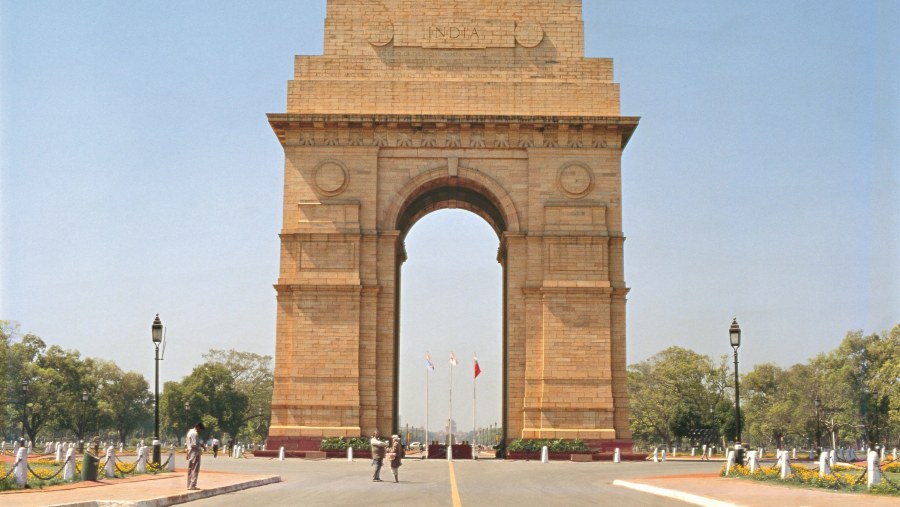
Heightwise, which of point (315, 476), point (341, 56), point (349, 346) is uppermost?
point (341, 56)

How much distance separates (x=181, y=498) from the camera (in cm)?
2066

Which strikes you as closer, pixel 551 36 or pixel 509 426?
pixel 509 426

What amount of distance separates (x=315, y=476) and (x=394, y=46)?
24036mm

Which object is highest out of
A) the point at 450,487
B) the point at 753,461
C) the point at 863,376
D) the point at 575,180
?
the point at 575,180

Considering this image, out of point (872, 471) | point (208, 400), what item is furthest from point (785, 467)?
point (208, 400)

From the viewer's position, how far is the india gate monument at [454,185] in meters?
44.8

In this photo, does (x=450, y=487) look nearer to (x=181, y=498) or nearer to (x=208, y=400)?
(x=181, y=498)

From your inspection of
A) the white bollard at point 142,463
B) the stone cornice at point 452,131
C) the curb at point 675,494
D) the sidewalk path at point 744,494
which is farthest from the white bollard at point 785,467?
the stone cornice at point 452,131

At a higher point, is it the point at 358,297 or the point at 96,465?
the point at 358,297

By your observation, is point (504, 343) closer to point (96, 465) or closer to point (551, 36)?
point (551, 36)

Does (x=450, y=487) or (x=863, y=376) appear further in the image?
(x=863, y=376)

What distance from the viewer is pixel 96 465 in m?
24.7

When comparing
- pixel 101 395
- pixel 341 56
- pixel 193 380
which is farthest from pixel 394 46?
pixel 101 395

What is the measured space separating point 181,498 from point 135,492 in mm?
1233
